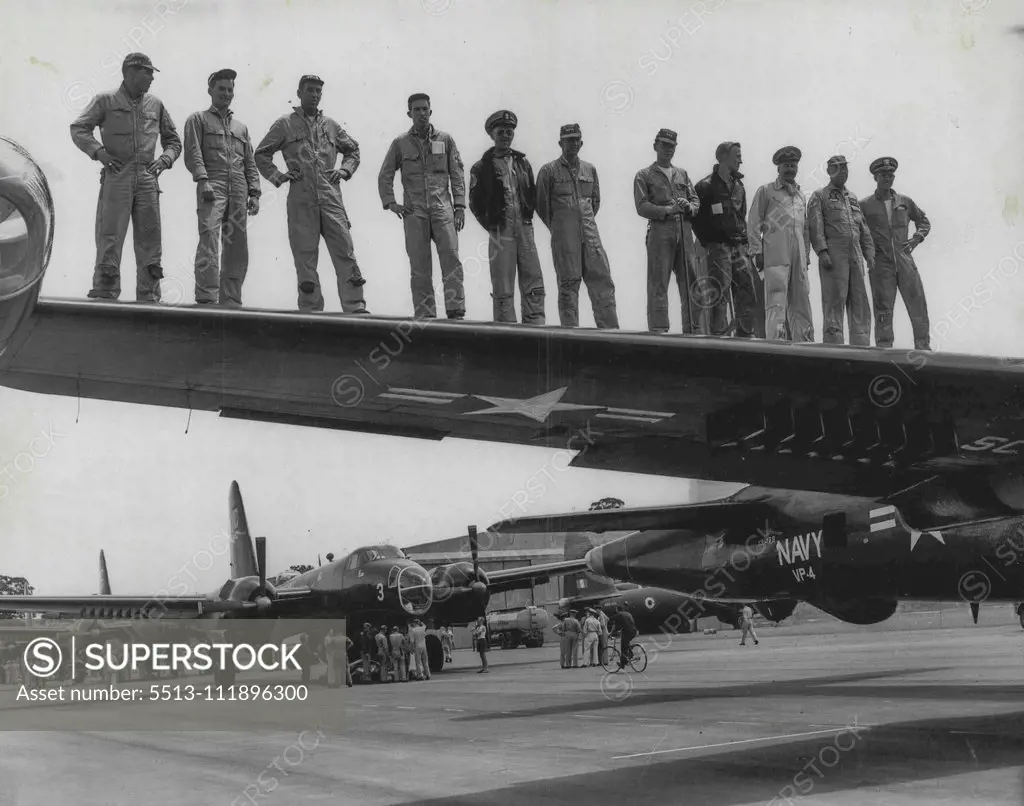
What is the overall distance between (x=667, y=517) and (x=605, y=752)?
7366mm

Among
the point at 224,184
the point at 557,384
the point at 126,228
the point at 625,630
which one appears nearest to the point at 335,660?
the point at 625,630

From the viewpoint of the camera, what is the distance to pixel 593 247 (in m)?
9.88

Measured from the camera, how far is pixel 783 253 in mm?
10773

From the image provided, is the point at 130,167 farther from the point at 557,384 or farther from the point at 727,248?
the point at 727,248

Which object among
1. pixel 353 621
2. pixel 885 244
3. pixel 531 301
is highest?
pixel 885 244

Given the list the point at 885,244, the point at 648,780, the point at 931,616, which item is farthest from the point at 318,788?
the point at 931,616

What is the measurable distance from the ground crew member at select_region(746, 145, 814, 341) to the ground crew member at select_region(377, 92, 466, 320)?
11.1 feet

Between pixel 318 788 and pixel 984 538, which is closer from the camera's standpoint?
pixel 318 788

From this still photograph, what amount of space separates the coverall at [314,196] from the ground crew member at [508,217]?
120 centimetres

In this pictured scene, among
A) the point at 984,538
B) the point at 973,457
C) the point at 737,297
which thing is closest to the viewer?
the point at 973,457

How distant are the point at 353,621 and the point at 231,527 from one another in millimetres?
12579

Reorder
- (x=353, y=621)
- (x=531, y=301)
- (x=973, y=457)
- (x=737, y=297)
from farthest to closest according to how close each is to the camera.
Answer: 1. (x=353, y=621)
2. (x=737, y=297)
3. (x=973, y=457)
4. (x=531, y=301)

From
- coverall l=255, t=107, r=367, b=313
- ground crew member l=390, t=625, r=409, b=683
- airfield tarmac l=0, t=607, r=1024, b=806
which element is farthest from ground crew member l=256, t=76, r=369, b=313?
ground crew member l=390, t=625, r=409, b=683

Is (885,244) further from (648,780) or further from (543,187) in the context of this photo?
(648,780)
